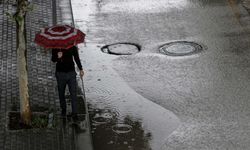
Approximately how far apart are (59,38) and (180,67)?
13.8ft

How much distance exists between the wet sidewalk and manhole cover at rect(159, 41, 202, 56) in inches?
119

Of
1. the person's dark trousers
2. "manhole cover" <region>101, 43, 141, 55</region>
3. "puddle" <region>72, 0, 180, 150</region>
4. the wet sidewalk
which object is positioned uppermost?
the person's dark trousers

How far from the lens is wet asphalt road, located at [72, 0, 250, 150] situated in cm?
1173

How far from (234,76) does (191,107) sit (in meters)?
1.83

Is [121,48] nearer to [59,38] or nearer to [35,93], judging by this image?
[35,93]

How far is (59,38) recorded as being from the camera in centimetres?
1111

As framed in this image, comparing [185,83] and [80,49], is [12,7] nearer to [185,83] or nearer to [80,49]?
[80,49]

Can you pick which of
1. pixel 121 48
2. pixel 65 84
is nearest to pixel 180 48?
pixel 121 48

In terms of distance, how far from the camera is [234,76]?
1381cm

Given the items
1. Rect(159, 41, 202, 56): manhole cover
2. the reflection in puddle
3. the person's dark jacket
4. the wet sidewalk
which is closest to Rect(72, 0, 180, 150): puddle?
the reflection in puddle

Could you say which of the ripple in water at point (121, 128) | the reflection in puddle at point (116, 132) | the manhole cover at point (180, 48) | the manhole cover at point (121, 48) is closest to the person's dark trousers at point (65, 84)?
the reflection in puddle at point (116, 132)

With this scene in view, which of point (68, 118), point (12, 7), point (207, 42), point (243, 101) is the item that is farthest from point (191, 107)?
point (12, 7)

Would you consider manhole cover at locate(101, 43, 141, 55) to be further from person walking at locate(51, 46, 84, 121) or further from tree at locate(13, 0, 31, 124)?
tree at locate(13, 0, 31, 124)

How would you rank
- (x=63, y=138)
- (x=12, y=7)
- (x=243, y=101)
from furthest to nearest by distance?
(x=12, y=7), (x=243, y=101), (x=63, y=138)
